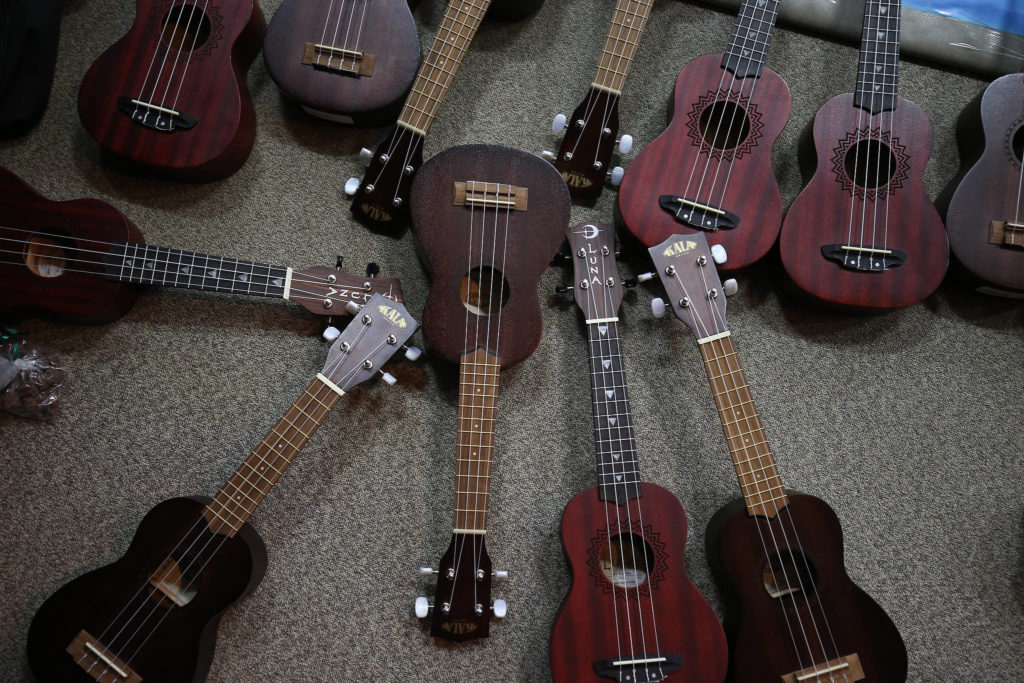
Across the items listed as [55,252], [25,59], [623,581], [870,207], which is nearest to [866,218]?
[870,207]

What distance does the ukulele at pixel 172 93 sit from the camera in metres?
1.91

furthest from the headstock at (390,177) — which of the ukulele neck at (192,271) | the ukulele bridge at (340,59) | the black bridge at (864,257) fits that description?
the black bridge at (864,257)

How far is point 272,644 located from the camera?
1.79m

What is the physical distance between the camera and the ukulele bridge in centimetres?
196

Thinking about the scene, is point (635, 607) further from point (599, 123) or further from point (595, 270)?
point (599, 123)

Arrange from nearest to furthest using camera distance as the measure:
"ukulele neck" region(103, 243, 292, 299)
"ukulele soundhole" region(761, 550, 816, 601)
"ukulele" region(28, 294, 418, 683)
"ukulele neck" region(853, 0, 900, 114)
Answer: "ukulele" region(28, 294, 418, 683), "ukulele soundhole" region(761, 550, 816, 601), "ukulele neck" region(103, 243, 292, 299), "ukulele neck" region(853, 0, 900, 114)

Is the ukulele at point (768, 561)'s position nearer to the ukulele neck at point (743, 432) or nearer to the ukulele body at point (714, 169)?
the ukulele neck at point (743, 432)

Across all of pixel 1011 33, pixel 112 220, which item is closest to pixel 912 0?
pixel 1011 33

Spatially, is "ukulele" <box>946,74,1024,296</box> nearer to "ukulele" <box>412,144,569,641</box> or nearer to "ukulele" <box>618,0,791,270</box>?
"ukulele" <box>618,0,791,270</box>

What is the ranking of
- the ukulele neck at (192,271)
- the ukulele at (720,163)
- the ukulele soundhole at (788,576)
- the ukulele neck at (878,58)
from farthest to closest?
the ukulele neck at (878,58) → the ukulele at (720,163) → the ukulele neck at (192,271) → the ukulele soundhole at (788,576)

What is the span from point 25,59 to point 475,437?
65.9 inches

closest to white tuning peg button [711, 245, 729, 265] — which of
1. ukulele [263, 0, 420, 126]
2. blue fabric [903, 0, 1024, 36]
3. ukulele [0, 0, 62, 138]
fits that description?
ukulele [263, 0, 420, 126]

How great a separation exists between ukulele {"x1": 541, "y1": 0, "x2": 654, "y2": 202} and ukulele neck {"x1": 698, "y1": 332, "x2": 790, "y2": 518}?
0.59 metres

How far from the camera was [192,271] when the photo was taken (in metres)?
1.85
